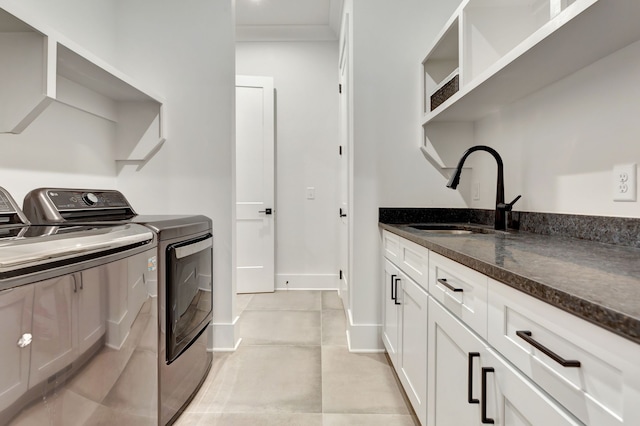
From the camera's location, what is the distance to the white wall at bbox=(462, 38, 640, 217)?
1.08 metres

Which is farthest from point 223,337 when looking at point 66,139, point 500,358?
point 500,358

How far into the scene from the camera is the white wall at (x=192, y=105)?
2.20 metres

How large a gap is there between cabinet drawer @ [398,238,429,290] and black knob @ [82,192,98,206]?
162 centimetres

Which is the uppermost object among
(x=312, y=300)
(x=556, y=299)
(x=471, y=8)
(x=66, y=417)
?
(x=471, y=8)

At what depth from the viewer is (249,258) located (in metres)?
3.54

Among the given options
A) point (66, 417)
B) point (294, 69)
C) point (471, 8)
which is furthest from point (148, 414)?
point (294, 69)

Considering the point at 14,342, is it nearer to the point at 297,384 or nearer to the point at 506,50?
the point at 297,384

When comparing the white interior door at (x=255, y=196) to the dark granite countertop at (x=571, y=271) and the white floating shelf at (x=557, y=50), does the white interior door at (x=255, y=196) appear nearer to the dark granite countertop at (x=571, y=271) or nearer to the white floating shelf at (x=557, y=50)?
the white floating shelf at (x=557, y=50)

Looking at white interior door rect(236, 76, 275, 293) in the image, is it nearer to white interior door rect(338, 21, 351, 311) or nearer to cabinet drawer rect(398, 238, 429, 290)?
white interior door rect(338, 21, 351, 311)

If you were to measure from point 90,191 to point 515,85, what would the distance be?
84.7 inches

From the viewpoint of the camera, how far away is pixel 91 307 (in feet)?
3.21

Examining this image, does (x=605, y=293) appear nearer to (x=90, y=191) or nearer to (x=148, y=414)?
(x=148, y=414)

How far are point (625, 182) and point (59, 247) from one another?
1690 millimetres

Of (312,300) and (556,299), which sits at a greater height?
(556,299)
